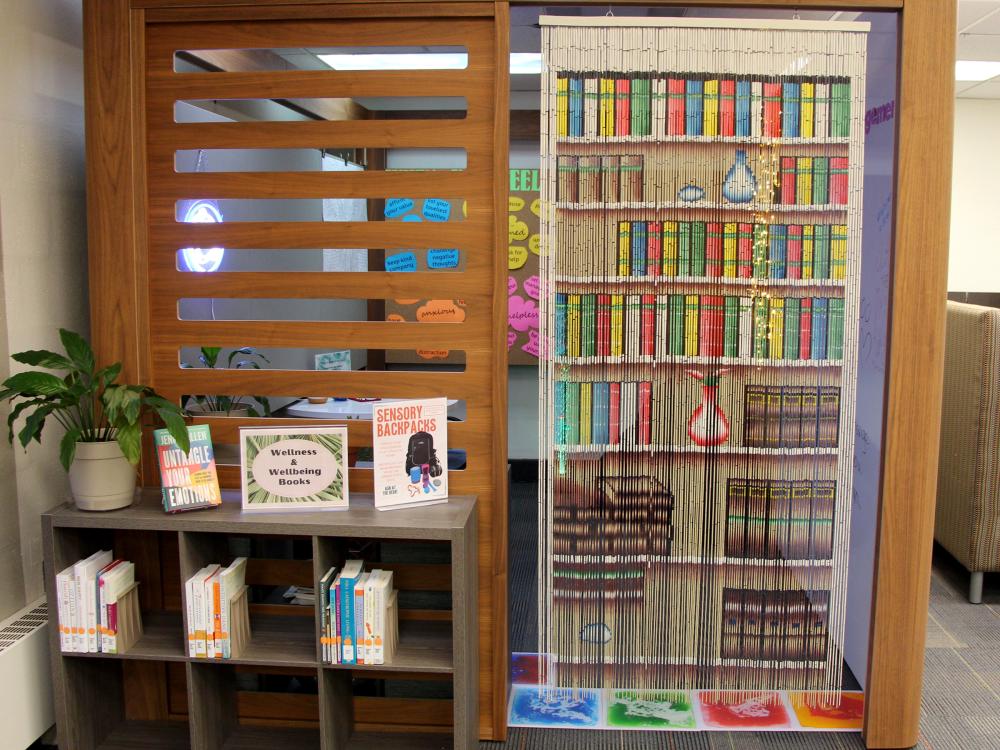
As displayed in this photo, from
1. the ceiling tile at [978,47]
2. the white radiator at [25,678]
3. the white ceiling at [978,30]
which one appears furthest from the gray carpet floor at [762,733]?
the ceiling tile at [978,47]

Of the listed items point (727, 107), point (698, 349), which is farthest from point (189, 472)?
point (727, 107)

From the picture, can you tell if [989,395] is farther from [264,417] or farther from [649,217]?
[264,417]

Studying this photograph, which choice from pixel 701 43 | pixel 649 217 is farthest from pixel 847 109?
pixel 649 217

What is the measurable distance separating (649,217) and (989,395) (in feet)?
6.68

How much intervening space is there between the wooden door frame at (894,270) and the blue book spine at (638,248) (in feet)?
1.29

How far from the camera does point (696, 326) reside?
2.38m

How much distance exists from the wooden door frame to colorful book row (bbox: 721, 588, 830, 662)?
163mm

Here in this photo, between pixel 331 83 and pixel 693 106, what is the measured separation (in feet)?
3.43

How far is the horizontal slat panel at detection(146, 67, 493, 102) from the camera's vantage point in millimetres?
2307

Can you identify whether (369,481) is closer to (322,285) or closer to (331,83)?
(322,285)

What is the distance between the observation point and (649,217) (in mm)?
2348

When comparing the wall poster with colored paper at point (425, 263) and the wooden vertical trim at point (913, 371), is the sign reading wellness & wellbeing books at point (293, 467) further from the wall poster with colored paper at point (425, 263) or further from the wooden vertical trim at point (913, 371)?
the wooden vertical trim at point (913, 371)

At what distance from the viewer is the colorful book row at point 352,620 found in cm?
213

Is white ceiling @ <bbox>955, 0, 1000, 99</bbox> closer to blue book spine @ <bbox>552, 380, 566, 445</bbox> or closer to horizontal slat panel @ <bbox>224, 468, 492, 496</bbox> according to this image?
blue book spine @ <bbox>552, 380, 566, 445</bbox>
